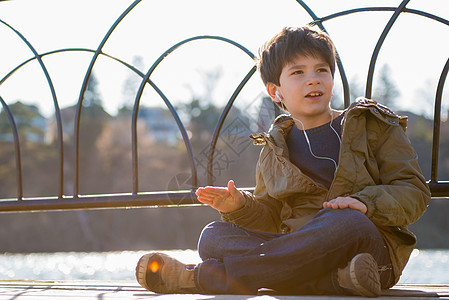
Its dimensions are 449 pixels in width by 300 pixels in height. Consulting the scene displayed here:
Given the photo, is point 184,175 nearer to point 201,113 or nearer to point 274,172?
point 274,172

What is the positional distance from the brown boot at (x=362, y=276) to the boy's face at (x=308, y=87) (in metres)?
0.59

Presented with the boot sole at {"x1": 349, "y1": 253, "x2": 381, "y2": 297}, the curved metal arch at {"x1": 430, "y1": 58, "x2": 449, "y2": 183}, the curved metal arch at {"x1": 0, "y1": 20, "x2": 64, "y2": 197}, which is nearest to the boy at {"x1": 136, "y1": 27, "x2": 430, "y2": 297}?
the boot sole at {"x1": 349, "y1": 253, "x2": 381, "y2": 297}

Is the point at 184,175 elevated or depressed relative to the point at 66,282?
elevated

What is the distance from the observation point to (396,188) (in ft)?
4.75

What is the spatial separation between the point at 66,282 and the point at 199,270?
56 cm

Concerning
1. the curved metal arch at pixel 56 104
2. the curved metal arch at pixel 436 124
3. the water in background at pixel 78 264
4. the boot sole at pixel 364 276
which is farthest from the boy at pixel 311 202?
the water in background at pixel 78 264

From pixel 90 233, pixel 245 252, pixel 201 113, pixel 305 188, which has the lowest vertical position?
pixel 90 233

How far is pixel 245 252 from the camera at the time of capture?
1.45m

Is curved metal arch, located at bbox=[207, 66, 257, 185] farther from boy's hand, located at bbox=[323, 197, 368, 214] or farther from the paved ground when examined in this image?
boy's hand, located at bbox=[323, 197, 368, 214]

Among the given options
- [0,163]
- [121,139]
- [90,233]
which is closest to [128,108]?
[121,139]

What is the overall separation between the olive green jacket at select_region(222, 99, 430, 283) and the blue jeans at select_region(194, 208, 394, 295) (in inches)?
3.0

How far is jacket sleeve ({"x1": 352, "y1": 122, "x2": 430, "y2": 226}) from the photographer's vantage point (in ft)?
4.61

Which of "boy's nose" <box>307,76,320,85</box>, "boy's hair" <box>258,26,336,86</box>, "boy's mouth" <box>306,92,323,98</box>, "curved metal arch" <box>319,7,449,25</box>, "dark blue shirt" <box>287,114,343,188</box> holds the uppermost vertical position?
"curved metal arch" <box>319,7,449,25</box>

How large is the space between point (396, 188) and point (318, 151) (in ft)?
1.10
